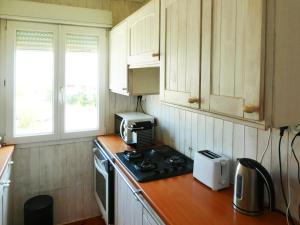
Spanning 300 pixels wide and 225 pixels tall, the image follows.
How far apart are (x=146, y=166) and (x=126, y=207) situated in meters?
0.36

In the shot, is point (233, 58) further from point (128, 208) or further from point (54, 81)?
point (54, 81)

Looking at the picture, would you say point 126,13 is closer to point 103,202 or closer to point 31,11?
point 31,11

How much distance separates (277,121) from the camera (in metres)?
0.94

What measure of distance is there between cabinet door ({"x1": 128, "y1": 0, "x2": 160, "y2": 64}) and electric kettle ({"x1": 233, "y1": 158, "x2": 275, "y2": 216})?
2.98 ft

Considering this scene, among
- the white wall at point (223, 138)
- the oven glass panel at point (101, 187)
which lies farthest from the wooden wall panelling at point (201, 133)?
the oven glass panel at point (101, 187)

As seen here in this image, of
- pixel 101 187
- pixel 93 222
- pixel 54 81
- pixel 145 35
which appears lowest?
pixel 93 222

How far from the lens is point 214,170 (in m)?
1.50

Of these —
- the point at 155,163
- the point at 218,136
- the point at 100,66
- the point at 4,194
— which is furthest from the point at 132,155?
the point at 100,66

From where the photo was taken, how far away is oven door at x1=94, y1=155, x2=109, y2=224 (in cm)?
228

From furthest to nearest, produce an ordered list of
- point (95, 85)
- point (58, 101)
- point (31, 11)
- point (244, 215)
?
1. point (95, 85)
2. point (58, 101)
3. point (31, 11)
4. point (244, 215)

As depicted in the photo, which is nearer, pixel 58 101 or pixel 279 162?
pixel 279 162

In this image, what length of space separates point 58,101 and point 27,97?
0.30 meters

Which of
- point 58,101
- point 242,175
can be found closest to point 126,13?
point 58,101

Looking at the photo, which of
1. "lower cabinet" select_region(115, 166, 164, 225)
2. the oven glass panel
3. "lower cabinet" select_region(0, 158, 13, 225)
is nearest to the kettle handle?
"lower cabinet" select_region(115, 166, 164, 225)
